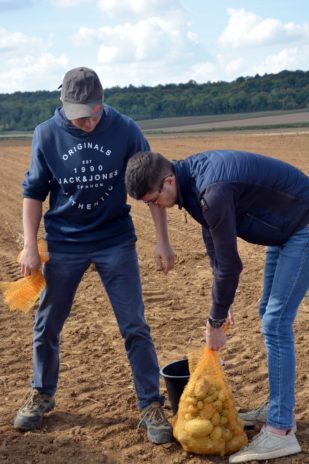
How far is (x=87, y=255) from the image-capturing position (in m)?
4.56

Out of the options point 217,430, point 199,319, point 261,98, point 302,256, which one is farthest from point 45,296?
point 261,98

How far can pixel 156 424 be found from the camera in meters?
4.50

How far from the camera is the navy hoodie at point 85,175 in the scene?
4383 mm

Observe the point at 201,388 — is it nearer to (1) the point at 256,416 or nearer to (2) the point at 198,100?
(1) the point at 256,416

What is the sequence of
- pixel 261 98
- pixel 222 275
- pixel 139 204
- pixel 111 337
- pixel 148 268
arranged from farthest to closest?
pixel 261 98 < pixel 139 204 < pixel 148 268 < pixel 111 337 < pixel 222 275

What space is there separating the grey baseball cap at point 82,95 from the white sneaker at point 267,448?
2.00 m

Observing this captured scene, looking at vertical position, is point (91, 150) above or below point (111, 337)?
above

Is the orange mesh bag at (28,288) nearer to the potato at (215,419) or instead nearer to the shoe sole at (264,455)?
the potato at (215,419)

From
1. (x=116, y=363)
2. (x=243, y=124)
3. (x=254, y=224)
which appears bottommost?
(x=243, y=124)

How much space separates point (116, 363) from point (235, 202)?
2362mm

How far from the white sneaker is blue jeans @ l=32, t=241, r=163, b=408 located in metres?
0.65

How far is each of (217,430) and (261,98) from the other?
7355cm

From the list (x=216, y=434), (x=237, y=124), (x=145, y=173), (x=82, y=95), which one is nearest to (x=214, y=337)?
(x=216, y=434)

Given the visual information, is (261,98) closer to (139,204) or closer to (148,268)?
(139,204)
